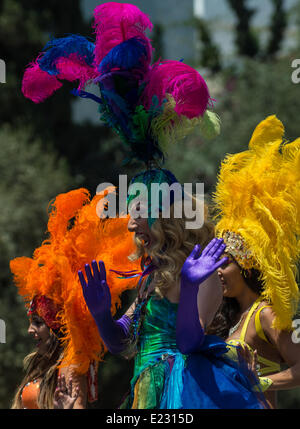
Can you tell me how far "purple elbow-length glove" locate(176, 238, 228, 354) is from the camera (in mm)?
2326

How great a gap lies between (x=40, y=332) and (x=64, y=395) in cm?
39

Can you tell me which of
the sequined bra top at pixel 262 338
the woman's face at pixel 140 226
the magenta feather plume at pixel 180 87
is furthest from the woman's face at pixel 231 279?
the magenta feather plume at pixel 180 87

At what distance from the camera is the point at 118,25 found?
8.82 feet

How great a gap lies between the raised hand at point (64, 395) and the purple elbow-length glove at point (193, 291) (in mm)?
984

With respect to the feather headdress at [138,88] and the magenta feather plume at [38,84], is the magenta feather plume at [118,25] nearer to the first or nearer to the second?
the feather headdress at [138,88]

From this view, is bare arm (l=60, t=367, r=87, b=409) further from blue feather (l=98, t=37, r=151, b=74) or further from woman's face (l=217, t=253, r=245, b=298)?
blue feather (l=98, t=37, r=151, b=74)

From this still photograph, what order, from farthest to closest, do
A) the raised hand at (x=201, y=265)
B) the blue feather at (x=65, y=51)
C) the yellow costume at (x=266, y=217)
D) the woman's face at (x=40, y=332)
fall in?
the woman's face at (x=40, y=332), the yellow costume at (x=266, y=217), the blue feather at (x=65, y=51), the raised hand at (x=201, y=265)

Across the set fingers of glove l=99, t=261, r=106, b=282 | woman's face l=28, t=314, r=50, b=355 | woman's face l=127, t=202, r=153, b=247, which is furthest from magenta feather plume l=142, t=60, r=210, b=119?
woman's face l=28, t=314, r=50, b=355

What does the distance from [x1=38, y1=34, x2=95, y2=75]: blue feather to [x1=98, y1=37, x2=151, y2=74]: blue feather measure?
0.23m

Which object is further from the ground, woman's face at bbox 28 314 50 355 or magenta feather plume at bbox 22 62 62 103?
magenta feather plume at bbox 22 62 62 103

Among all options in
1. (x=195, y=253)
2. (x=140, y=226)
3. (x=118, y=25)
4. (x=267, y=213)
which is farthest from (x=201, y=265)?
(x=118, y=25)

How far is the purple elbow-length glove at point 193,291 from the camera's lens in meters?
2.33

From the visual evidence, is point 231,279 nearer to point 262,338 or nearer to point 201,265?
point 262,338
